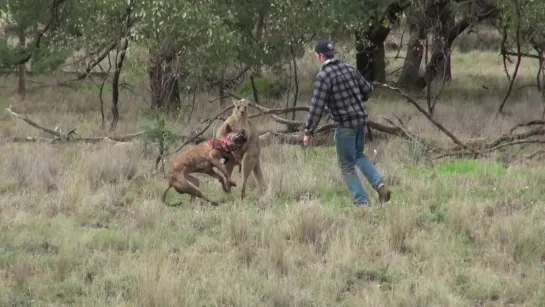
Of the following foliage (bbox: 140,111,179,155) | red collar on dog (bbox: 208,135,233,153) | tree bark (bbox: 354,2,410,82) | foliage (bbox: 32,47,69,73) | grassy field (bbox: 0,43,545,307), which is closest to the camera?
grassy field (bbox: 0,43,545,307)

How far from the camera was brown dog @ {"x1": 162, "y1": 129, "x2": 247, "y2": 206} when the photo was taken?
8.87 metres

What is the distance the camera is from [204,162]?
9.15m

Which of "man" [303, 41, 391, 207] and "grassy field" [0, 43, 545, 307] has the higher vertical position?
"man" [303, 41, 391, 207]

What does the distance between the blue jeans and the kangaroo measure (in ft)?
4.29

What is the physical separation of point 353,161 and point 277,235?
1894mm

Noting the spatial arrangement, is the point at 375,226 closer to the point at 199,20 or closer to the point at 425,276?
the point at 425,276

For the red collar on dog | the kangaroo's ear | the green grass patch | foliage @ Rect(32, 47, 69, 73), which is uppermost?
foliage @ Rect(32, 47, 69, 73)

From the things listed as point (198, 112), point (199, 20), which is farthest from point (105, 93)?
point (199, 20)

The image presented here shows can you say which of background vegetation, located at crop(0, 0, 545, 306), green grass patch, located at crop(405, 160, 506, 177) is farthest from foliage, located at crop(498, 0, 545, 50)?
green grass patch, located at crop(405, 160, 506, 177)

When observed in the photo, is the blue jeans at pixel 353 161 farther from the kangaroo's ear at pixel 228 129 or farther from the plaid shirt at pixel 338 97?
the kangaroo's ear at pixel 228 129

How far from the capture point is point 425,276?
6.06 meters

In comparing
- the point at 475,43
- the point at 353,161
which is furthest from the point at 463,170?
the point at 475,43

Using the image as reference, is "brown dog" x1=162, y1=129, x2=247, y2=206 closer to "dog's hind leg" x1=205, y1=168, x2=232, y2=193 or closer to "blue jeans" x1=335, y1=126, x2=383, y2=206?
"dog's hind leg" x1=205, y1=168, x2=232, y2=193

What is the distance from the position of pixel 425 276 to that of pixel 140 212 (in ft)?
11.1
